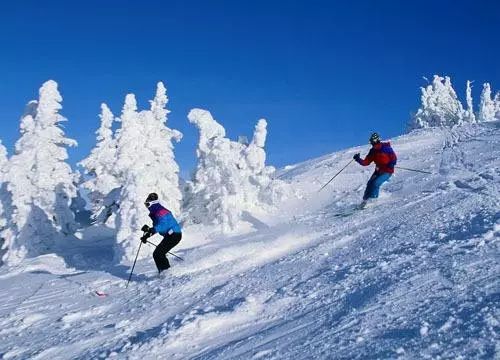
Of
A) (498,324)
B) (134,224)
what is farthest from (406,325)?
(134,224)

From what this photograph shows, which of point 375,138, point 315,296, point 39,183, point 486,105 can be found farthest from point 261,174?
point 486,105

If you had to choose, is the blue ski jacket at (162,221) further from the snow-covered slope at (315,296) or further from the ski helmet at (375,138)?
the ski helmet at (375,138)

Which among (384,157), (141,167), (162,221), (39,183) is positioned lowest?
(384,157)

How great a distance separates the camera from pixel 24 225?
27703 millimetres

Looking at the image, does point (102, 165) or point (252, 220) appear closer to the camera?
point (252, 220)

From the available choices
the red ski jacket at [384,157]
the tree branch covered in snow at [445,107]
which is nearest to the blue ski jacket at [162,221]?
the red ski jacket at [384,157]

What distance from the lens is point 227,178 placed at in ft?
73.4

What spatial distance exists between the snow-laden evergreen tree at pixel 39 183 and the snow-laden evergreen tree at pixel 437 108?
5813 cm

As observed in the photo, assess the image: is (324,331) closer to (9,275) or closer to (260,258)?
(260,258)

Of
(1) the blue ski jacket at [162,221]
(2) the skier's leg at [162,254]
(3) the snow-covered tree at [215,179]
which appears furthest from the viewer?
(3) the snow-covered tree at [215,179]

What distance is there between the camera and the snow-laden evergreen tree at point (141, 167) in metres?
21.8

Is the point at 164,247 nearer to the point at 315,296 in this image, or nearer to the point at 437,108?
the point at 315,296

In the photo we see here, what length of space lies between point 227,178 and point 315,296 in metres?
15.3

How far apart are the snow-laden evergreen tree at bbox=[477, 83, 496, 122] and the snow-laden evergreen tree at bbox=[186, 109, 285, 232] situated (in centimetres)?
6277
